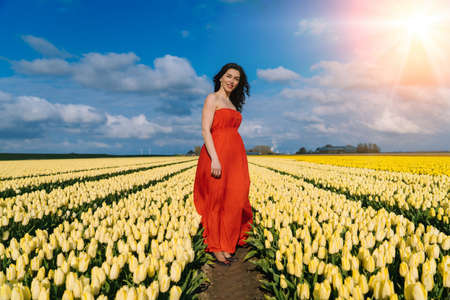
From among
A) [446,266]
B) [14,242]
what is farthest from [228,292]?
[14,242]

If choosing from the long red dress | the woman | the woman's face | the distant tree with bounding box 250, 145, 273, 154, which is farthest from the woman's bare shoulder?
the distant tree with bounding box 250, 145, 273, 154

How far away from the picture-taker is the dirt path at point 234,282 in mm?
3098

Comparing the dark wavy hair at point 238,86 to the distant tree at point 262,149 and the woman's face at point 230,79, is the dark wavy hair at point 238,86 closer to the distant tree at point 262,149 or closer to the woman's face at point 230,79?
the woman's face at point 230,79

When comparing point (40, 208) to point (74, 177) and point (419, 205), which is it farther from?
point (74, 177)

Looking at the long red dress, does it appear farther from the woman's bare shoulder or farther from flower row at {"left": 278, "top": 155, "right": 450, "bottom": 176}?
flower row at {"left": 278, "top": 155, "right": 450, "bottom": 176}

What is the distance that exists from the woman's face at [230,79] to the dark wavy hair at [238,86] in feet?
0.24

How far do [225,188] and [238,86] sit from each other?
1841mm

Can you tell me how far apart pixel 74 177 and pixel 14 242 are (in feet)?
37.7

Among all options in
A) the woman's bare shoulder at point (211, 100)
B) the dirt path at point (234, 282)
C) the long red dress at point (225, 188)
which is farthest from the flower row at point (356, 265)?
the woman's bare shoulder at point (211, 100)

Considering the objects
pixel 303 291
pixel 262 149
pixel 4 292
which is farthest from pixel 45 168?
pixel 262 149

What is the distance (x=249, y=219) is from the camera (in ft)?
15.6

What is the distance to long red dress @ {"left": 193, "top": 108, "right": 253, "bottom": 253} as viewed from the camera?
4.07m

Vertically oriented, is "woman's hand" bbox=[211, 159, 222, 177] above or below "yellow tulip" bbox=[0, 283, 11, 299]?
above

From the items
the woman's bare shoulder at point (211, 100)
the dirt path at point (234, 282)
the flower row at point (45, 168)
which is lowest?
the dirt path at point (234, 282)
